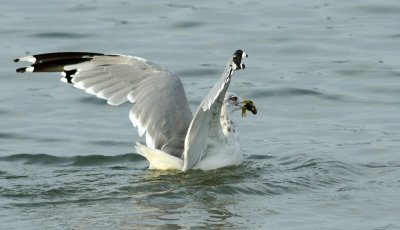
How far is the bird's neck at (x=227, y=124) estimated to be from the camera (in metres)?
10.4

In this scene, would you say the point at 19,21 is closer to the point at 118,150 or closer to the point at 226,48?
the point at 226,48

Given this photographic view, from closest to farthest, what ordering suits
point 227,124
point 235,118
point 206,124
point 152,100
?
point 206,124 → point 152,100 → point 227,124 → point 235,118

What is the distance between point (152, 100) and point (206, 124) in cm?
67

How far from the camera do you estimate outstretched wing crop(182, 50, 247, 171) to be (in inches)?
336

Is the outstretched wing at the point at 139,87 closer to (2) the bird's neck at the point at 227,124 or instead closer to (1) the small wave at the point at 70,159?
(2) the bird's neck at the point at 227,124

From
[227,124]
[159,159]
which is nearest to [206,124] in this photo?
[159,159]

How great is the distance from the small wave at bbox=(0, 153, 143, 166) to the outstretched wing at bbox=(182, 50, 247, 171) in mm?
1190

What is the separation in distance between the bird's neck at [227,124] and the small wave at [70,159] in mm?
1018

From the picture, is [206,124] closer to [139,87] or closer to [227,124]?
[139,87]

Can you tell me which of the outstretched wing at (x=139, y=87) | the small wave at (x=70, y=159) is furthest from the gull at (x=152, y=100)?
the small wave at (x=70, y=159)

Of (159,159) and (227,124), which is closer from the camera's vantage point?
(159,159)

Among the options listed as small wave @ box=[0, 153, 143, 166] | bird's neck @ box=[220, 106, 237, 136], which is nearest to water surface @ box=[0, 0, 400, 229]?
small wave @ box=[0, 153, 143, 166]

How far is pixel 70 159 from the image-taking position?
10953mm

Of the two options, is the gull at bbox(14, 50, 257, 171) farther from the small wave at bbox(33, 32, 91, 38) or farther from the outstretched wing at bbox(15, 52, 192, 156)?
the small wave at bbox(33, 32, 91, 38)
